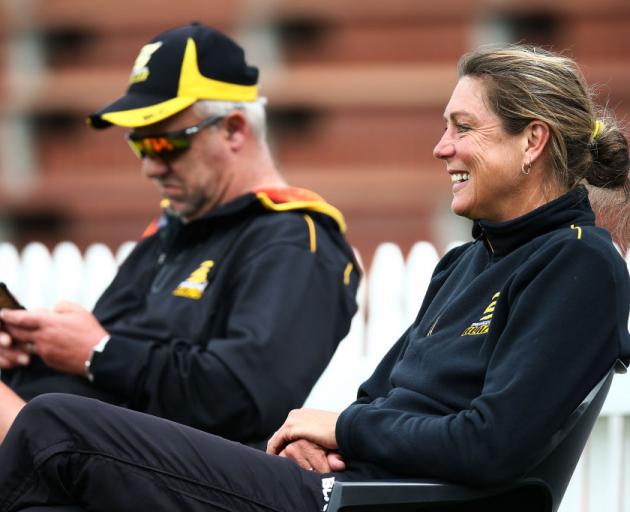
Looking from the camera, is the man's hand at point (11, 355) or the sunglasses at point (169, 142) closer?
the man's hand at point (11, 355)

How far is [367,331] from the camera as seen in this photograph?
504cm

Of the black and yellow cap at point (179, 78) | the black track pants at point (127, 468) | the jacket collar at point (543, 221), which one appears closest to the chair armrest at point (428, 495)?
the black track pants at point (127, 468)

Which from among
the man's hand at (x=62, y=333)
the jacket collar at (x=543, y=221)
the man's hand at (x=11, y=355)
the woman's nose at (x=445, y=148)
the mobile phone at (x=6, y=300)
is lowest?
the man's hand at (x=11, y=355)

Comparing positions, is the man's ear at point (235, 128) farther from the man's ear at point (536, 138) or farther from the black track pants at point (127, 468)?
the black track pants at point (127, 468)

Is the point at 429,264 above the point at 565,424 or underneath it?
underneath

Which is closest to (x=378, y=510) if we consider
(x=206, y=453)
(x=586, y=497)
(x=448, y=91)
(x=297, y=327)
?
(x=206, y=453)

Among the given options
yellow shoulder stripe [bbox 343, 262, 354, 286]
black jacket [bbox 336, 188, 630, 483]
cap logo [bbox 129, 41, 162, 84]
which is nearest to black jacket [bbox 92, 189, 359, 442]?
yellow shoulder stripe [bbox 343, 262, 354, 286]

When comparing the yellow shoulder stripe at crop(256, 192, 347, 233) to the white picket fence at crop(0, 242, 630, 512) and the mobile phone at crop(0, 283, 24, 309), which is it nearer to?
the white picket fence at crop(0, 242, 630, 512)

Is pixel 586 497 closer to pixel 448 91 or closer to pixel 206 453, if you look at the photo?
pixel 206 453

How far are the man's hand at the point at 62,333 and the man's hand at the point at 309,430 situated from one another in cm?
102

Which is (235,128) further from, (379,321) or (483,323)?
(483,323)

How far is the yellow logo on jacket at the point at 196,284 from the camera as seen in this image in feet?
13.1

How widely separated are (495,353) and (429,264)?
8.18 ft

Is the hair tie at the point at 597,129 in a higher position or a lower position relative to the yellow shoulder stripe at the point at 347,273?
higher
